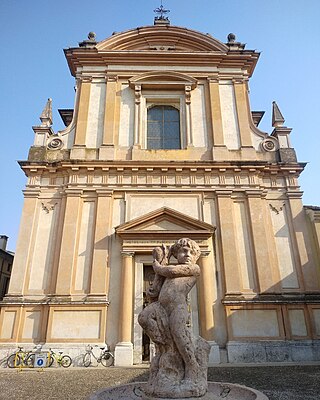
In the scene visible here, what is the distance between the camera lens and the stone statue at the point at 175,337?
151 inches

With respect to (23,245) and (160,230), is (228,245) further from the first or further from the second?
(23,245)

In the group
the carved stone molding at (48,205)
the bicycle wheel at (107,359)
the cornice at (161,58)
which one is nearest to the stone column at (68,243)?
the carved stone molding at (48,205)

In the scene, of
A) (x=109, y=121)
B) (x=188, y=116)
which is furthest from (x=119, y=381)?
(x=188, y=116)

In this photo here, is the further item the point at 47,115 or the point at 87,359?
the point at 47,115

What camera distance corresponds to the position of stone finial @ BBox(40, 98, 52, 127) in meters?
15.1

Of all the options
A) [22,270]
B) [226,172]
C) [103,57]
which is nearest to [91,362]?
[22,270]

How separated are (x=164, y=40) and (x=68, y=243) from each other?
11889 mm

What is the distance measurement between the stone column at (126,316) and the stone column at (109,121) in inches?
179

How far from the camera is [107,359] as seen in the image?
34.8 feet

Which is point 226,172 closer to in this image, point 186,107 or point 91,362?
point 186,107

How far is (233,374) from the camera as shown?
8.09m

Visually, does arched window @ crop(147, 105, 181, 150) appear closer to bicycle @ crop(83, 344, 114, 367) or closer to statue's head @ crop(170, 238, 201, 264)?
bicycle @ crop(83, 344, 114, 367)

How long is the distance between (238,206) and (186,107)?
5452mm

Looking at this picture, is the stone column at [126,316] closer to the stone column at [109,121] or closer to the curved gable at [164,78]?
the stone column at [109,121]
